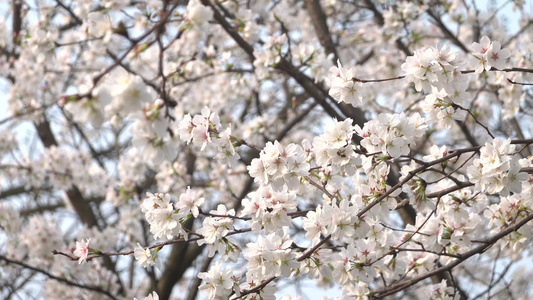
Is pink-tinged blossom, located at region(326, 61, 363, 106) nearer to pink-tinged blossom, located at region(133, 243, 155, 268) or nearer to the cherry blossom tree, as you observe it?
the cherry blossom tree

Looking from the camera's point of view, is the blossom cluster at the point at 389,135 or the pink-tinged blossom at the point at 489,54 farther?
the pink-tinged blossom at the point at 489,54

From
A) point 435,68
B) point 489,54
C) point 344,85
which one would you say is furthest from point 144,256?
point 489,54

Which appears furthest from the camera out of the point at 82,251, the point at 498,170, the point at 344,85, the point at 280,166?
the point at 82,251

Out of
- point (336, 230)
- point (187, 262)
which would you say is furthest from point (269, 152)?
point (187, 262)

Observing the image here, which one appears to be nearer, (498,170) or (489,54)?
(498,170)

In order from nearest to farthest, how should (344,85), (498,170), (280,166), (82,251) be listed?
(498,170) < (280,166) < (344,85) < (82,251)

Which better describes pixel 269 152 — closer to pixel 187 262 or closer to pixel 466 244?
pixel 466 244

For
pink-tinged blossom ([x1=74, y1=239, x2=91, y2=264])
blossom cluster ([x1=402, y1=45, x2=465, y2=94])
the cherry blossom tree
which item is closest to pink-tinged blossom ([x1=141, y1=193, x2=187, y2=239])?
the cherry blossom tree

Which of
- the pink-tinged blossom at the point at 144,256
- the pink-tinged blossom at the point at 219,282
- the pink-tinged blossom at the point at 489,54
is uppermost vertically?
the pink-tinged blossom at the point at 489,54

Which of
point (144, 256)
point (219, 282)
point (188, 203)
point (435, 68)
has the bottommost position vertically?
point (219, 282)

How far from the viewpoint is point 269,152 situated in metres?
1.73

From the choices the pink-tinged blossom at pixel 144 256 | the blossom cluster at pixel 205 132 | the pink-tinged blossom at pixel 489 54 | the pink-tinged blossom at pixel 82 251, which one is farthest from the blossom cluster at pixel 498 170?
the pink-tinged blossom at pixel 82 251

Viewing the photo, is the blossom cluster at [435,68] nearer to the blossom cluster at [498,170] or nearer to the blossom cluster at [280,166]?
the blossom cluster at [498,170]

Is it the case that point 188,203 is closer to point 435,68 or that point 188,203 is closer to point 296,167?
point 296,167
